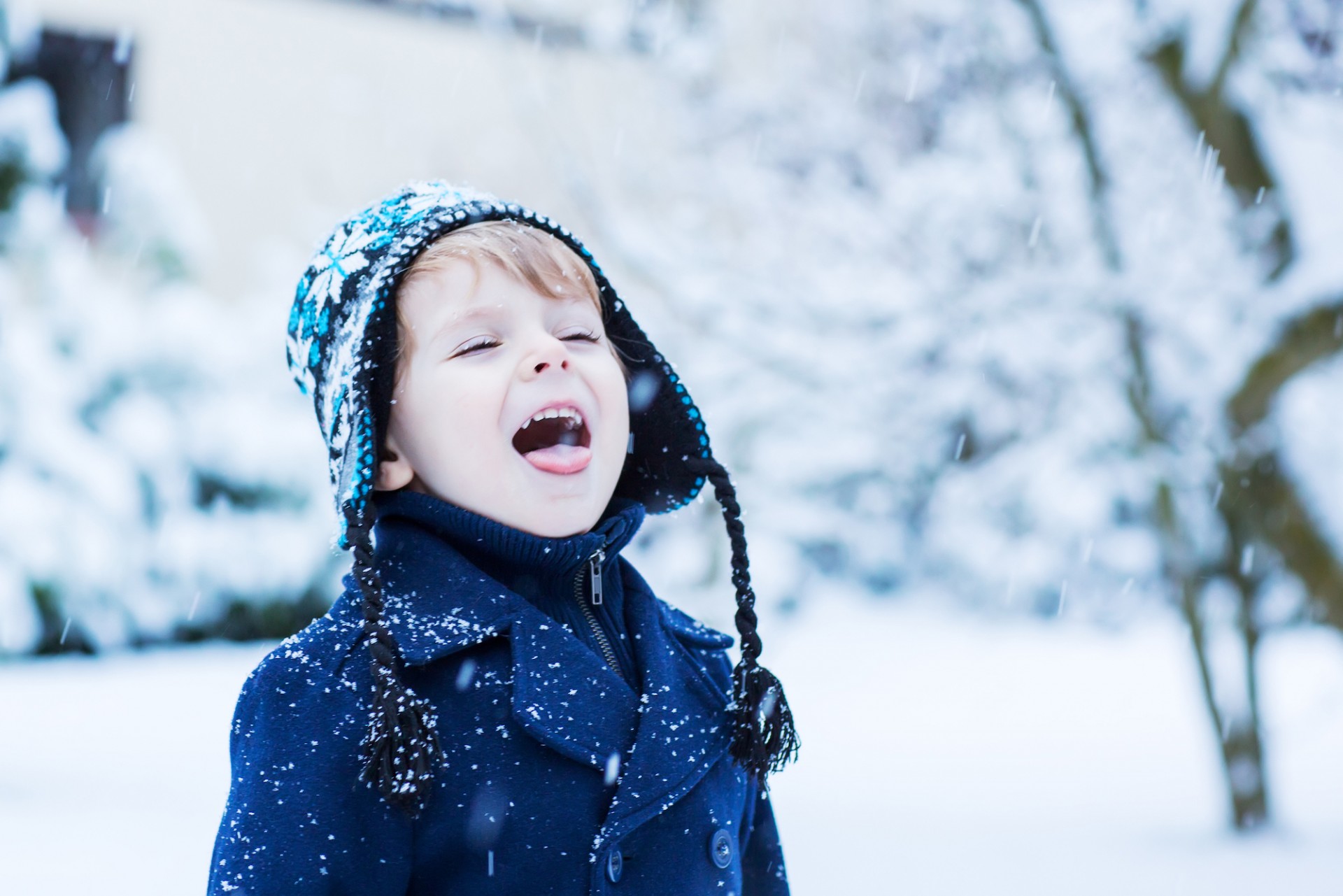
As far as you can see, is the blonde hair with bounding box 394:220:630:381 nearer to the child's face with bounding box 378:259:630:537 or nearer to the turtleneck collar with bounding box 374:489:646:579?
the child's face with bounding box 378:259:630:537

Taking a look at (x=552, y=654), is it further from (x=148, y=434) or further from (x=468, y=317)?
(x=148, y=434)

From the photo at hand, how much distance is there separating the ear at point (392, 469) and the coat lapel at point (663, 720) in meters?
0.33

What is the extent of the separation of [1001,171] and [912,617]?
4.15 meters

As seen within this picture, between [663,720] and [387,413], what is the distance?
500 millimetres

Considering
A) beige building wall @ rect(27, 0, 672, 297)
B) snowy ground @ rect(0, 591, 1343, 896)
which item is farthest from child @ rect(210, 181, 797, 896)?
beige building wall @ rect(27, 0, 672, 297)

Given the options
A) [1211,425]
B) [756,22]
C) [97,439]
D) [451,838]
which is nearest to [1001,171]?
[1211,425]

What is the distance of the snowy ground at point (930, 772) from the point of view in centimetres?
384

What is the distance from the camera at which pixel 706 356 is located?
6.08 meters

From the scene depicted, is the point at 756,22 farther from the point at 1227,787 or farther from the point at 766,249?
the point at 1227,787

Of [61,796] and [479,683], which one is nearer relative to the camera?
[479,683]

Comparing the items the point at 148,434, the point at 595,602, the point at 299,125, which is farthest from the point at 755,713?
the point at 299,125

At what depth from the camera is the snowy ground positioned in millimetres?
3840

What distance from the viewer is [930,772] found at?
17.1 feet

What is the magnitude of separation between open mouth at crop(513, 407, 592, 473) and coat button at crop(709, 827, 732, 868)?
0.47 m
